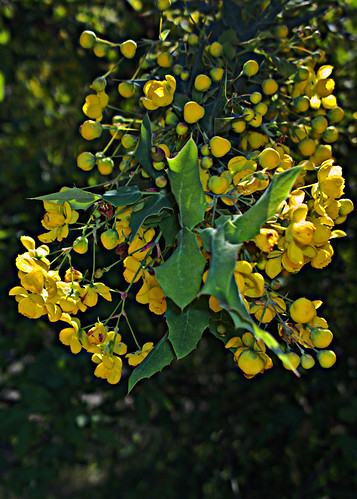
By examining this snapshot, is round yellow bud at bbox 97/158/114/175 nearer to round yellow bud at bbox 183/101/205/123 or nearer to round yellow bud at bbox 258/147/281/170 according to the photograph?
round yellow bud at bbox 183/101/205/123

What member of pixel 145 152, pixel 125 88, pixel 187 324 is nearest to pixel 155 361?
pixel 187 324

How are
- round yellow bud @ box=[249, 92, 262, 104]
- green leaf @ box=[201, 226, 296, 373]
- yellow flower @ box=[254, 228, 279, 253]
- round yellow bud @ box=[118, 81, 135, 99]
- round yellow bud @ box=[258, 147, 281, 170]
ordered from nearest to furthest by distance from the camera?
green leaf @ box=[201, 226, 296, 373]
yellow flower @ box=[254, 228, 279, 253]
round yellow bud @ box=[258, 147, 281, 170]
round yellow bud @ box=[249, 92, 262, 104]
round yellow bud @ box=[118, 81, 135, 99]

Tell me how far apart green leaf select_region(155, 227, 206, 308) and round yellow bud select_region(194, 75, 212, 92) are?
31cm

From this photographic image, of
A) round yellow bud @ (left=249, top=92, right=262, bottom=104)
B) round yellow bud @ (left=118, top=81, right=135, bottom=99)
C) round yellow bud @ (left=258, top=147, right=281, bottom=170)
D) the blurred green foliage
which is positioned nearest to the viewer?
round yellow bud @ (left=258, top=147, right=281, bottom=170)

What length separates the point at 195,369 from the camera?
2.39 meters

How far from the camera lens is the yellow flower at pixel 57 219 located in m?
0.71

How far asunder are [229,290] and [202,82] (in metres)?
0.41

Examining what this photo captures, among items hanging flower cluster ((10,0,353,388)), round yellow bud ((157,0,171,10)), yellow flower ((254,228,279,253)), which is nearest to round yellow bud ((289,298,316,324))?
hanging flower cluster ((10,0,353,388))

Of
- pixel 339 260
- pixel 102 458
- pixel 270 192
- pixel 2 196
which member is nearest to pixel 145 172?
pixel 270 192

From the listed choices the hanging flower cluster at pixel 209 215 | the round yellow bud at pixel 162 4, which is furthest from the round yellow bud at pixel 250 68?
the round yellow bud at pixel 162 4

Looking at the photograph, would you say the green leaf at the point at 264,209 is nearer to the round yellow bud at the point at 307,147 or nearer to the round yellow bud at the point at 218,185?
the round yellow bud at the point at 218,185

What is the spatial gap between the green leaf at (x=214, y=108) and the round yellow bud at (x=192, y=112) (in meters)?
0.03

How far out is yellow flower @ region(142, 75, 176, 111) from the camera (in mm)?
745

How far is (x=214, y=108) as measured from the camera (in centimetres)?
78
